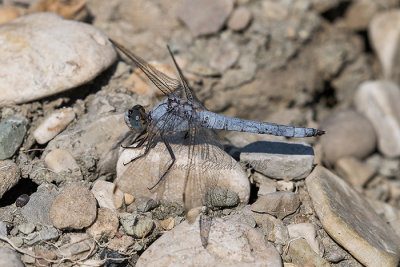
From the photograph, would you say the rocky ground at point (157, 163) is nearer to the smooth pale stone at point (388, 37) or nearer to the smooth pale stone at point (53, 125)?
the smooth pale stone at point (53, 125)

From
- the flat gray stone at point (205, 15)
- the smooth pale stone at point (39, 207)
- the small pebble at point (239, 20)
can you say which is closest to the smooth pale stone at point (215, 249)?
the smooth pale stone at point (39, 207)

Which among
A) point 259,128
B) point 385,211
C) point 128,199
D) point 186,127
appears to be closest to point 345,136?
point 385,211

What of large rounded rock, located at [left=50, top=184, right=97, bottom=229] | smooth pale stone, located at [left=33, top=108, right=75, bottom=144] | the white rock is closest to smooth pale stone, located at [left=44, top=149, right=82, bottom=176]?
smooth pale stone, located at [left=33, top=108, right=75, bottom=144]

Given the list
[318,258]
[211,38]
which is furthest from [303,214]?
[211,38]

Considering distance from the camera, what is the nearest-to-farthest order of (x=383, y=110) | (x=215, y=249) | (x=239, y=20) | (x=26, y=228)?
(x=215, y=249) → (x=26, y=228) → (x=239, y=20) → (x=383, y=110)

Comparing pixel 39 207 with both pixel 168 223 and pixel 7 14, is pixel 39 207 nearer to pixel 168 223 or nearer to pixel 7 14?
A: pixel 168 223

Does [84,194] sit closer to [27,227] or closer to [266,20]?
[27,227]

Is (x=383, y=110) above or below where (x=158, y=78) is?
above
